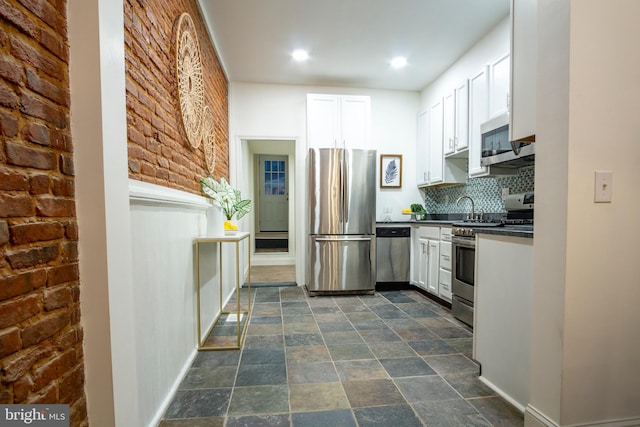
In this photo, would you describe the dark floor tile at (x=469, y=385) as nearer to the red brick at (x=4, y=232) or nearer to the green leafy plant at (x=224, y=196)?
the green leafy plant at (x=224, y=196)

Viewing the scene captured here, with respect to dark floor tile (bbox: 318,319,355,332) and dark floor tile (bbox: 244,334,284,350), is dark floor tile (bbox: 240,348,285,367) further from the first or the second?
dark floor tile (bbox: 318,319,355,332)

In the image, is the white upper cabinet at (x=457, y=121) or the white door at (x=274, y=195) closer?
the white upper cabinet at (x=457, y=121)

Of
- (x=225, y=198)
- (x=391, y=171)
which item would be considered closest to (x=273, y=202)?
(x=391, y=171)

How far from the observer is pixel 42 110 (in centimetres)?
80

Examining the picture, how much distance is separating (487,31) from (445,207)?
2.08m

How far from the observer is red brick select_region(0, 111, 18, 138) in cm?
69

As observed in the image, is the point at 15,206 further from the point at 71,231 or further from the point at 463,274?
the point at 463,274

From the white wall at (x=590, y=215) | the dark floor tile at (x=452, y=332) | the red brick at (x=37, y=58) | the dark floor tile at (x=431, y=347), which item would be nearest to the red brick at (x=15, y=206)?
the red brick at (x=37, y=58)

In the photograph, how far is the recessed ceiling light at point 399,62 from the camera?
11.0 ft

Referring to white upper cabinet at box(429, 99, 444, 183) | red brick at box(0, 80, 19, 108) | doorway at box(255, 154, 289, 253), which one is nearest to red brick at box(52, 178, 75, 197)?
red brick at box(0, 80, 19, 108)

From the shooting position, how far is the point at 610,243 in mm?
1171

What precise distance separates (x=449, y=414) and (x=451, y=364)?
536 millimetres

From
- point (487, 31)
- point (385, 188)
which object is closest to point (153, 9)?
point (487, 31)

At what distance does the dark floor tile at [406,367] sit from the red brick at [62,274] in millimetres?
1734
